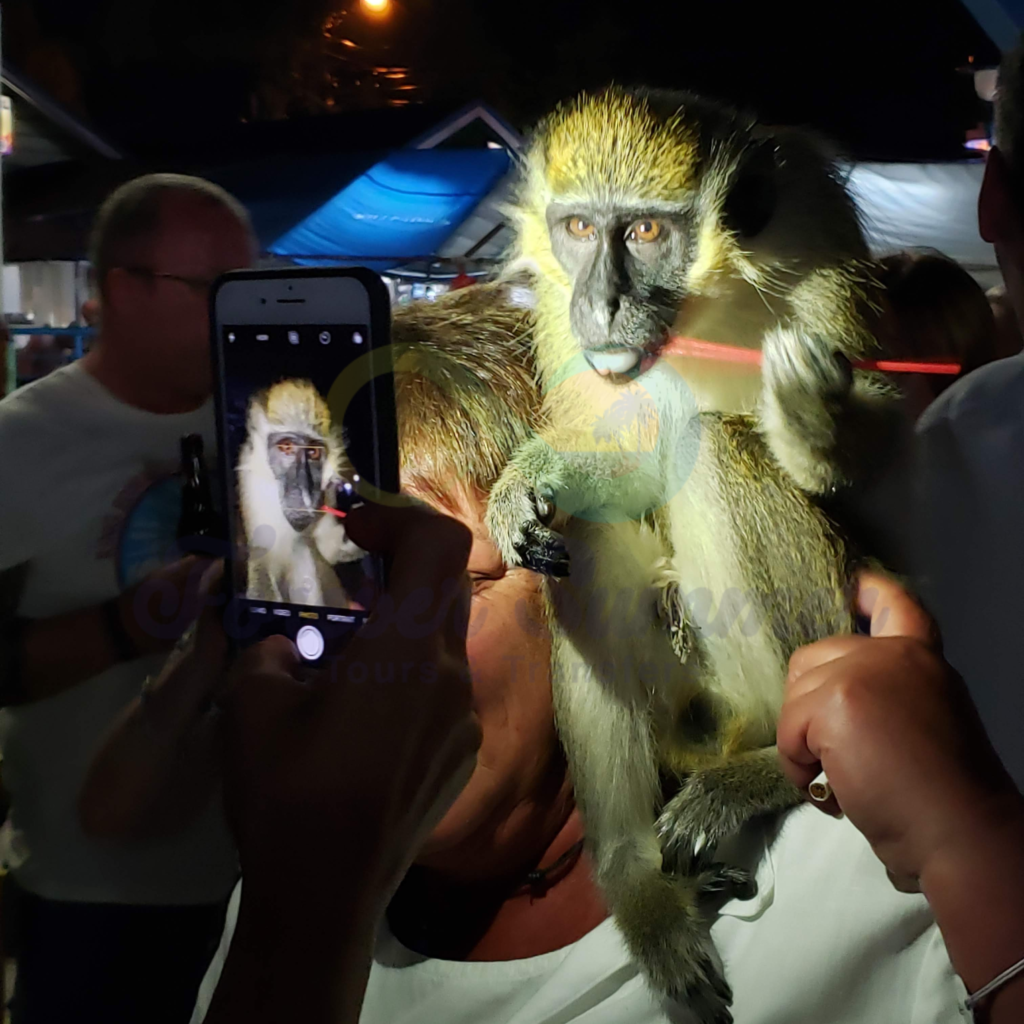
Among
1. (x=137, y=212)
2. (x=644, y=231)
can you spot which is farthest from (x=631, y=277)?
(x=137, y=212)

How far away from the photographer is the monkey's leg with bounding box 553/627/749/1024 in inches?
27.8

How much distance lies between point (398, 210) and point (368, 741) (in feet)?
1.35

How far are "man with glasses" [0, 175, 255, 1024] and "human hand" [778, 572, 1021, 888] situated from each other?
546 millimetres

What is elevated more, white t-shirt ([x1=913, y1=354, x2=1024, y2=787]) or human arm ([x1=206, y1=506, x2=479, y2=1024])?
white t-shirt ([x1=913, y1=354, x2=1024, y2=787])

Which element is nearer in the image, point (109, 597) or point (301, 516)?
point (301, 516)

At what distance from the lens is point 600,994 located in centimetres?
75

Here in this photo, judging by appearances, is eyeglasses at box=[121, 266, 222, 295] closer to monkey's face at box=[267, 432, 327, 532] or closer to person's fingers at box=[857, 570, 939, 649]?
monkey's face at box=[267, 432, 327, 532]

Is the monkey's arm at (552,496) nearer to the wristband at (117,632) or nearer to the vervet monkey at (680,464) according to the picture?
the vervet monkey at (680,464)

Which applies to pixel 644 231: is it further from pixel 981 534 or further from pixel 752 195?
pixel 981 534

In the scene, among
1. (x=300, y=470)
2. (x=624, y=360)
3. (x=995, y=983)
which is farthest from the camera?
(x=300, y=470)

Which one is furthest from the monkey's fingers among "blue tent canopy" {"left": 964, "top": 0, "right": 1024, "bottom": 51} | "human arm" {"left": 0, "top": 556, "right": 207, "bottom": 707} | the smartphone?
"blue tent canopy" {"left": 964, "top": 0, "right": 1024, "bottom": 51}

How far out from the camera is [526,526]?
2.45 ft

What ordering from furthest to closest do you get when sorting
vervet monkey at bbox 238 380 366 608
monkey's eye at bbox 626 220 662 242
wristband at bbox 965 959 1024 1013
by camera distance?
vervet monkey at bbox 238 380 366 608 < monkey's eye at bbox 626 220 662 242 < wristband at bbox 965 959 1024 1013

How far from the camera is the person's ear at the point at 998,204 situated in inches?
23.8
